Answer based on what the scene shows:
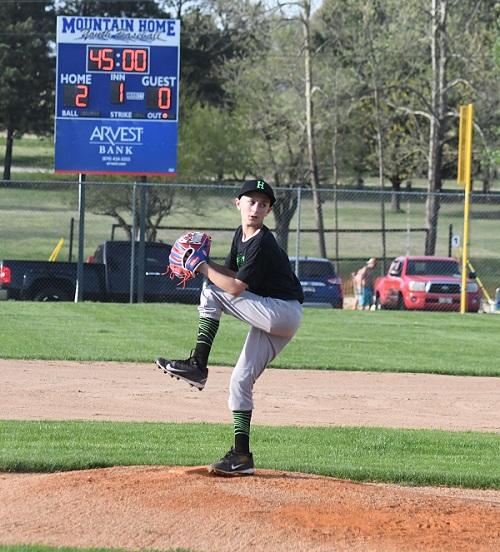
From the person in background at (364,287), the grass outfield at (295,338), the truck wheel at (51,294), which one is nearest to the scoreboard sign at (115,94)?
the truck wheel at (51,294)

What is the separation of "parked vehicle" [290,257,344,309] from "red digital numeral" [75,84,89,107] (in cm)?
589

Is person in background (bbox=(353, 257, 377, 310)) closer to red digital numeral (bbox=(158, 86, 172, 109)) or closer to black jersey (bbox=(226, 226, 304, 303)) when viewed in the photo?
red digital numeral (bbox=(158, 86, 172, 109))

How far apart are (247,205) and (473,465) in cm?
309

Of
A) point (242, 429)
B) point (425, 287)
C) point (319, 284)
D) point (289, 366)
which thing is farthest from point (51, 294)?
point (242, 429)

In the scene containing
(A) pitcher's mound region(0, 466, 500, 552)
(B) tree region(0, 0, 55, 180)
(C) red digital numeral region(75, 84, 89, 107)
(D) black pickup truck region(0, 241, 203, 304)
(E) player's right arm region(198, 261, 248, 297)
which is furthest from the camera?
(B) tree region(0, 0, 55, 180)

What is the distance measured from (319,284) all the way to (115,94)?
6367mm

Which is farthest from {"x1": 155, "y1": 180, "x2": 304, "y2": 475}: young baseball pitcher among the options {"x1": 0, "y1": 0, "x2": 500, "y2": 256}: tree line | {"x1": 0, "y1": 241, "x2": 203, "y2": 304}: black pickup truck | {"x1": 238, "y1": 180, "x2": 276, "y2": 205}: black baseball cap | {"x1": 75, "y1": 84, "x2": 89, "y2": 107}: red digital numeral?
{"x1": 0, "y1": 0, "x2": 500, "y2": 256}: tree line

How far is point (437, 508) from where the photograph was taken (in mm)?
6629

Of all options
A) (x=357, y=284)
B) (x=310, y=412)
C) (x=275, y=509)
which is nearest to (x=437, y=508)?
(x=275, y=509)

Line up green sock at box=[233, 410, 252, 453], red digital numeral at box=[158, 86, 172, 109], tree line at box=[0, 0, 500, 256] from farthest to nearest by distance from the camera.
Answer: tree line at box=[0, 0, 500, 256] → red digital numeral at box=[158, 86, 172, 109] → green sock at box=[233, 410, 252, 453]

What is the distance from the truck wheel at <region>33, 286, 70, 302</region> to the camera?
2445 cm

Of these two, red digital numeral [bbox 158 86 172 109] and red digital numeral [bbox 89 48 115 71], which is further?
red digital numeral [bbox 158 86 172 109]

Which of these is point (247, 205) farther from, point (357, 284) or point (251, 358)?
point (357, 284)

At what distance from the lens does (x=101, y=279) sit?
2445 centimetres
